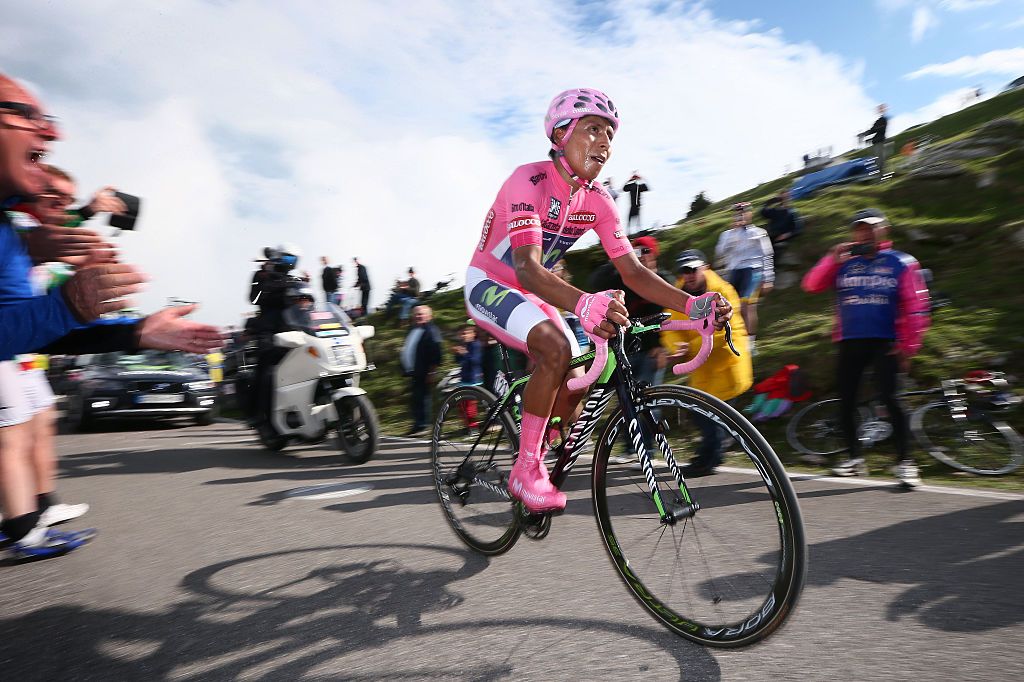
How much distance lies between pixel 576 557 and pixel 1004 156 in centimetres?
1925

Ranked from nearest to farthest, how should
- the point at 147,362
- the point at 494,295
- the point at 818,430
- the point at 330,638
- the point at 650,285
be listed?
1. the point at 330,638
2. the point at 650,285
3. the point at 494,295
4. the point at 818,430
5. the point at 147,362

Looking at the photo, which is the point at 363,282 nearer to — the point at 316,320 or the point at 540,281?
the point at 316,320

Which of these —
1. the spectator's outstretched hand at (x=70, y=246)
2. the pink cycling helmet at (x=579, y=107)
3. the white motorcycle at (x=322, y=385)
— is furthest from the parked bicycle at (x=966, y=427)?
the spectator's outstretched hand at (x=70, y=246)

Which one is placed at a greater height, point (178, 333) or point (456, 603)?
point (178, 333)

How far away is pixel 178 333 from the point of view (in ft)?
8.09

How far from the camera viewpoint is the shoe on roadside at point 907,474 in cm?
491

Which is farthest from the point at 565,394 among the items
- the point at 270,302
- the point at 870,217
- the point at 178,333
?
the point at 270,302

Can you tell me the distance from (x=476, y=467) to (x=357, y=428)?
3877mm

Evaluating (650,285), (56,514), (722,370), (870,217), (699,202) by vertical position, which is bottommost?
(56,514)

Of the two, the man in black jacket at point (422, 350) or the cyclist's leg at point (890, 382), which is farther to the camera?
the man in black jacket at point (422, 350)

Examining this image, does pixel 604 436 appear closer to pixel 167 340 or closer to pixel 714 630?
pixel 714 630

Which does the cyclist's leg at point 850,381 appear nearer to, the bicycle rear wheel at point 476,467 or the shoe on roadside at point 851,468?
the shoe on roadside at point 851,468

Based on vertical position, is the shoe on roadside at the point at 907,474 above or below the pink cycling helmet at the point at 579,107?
below

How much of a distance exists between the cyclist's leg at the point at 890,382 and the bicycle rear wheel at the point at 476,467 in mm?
3485
